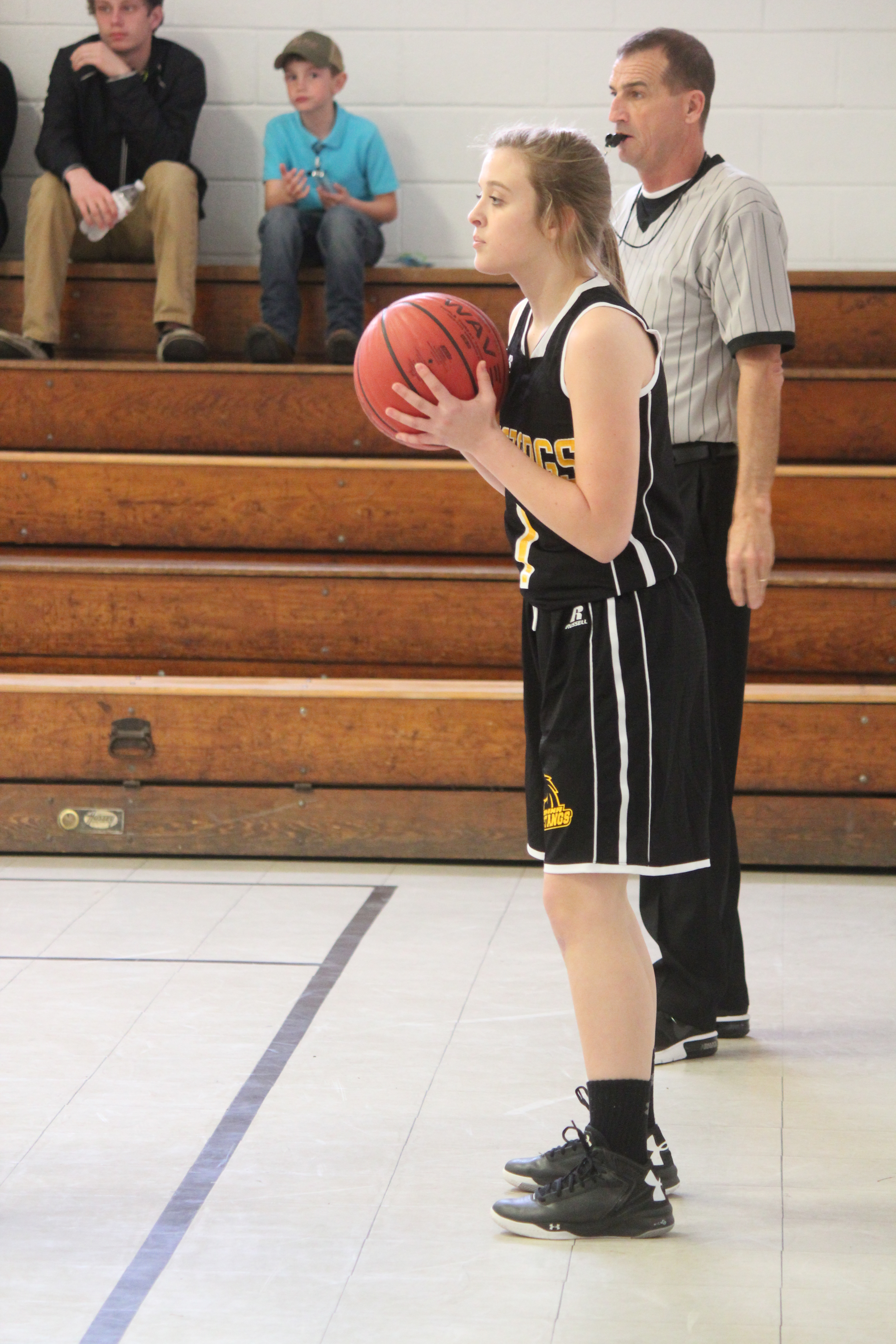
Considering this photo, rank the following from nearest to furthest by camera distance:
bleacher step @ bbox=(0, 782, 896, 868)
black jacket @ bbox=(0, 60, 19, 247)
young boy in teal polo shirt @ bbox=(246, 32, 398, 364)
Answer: bleacher step @ bbox=(0, 782, 896, 868), young boy in teal polo shirt @ bbox=(246, 32, 398, 364), black jacket @ bbox=(0, 60, 19, 247)

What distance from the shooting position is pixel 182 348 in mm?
4297

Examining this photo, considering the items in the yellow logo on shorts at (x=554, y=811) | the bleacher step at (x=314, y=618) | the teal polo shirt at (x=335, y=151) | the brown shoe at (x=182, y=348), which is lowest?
the bleacher step at (x=314, y=618)

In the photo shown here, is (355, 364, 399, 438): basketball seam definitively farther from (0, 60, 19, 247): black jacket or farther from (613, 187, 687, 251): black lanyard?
(0, 60, 19, 247): black jacket

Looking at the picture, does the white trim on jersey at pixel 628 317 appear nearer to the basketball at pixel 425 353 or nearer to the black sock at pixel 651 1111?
the basketball at pixel 425 353

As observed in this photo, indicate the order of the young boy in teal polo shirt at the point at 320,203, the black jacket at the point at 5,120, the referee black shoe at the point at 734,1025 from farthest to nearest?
the black jacket at the point at 5,120 → the young boy in teal polo shirt at the point at 320,203 → the referee black shoe at the point at 734,1025

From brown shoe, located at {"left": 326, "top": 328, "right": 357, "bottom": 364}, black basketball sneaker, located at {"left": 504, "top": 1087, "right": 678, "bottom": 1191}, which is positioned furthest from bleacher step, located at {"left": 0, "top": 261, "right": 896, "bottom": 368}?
black basketball sneaker, located at {"left": 504, "top": 1087, "right": 678, "bottom": 1191}

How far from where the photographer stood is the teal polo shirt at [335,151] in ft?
15.0

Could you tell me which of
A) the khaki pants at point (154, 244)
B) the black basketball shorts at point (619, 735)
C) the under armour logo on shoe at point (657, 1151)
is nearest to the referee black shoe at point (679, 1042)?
the under armour logo on shoe at point (657, 1151)

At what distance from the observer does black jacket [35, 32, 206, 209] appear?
14.7 feet

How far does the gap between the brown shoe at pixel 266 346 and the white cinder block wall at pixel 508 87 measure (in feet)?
2.44

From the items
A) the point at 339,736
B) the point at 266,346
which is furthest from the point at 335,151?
the point at 339,736

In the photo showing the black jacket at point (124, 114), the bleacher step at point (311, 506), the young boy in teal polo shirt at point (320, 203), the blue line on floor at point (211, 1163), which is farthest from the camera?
the black jacket at point (124, 114)

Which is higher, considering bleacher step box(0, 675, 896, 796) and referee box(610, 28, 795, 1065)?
referee box(610, 28, 795, 1065)

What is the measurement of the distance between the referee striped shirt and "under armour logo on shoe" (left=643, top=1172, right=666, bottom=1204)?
105 centimetres
